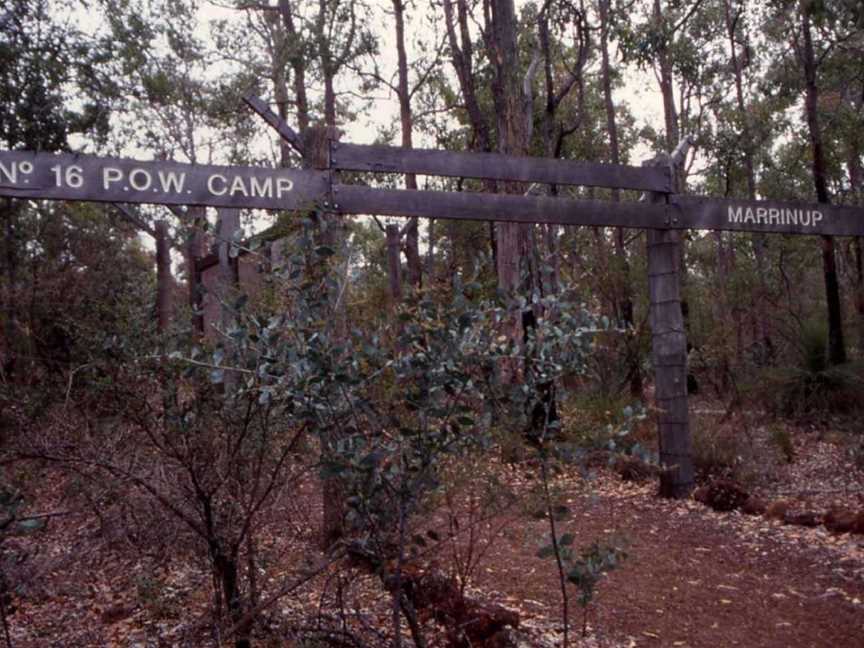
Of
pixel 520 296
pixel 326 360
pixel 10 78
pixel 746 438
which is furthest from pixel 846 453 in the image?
pixel 10 78

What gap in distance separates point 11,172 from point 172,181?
818 millimetres

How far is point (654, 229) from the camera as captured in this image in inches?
287

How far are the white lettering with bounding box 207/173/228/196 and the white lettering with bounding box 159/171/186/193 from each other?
0.14 meters

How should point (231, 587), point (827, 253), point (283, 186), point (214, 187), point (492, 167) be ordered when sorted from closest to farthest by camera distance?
1. point (231, 587)
2. point (214, 187)
3. point (283, 186)
4. point (492, 167)
5. point (827, 253)

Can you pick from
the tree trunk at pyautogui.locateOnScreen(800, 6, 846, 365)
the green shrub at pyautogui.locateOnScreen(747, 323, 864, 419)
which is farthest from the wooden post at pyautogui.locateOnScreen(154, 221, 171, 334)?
the tree trunk at pyautogui.locateOnScreen(800, 6, 846, 365)

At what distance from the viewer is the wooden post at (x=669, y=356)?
730 centimetres

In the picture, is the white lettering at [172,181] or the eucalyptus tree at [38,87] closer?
the white lettering at [172,181]

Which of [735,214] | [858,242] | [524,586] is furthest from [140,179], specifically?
[858,242]

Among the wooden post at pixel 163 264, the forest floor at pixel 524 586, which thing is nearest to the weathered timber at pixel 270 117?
the forest floor at pixel 524 586

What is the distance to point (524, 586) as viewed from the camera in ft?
17.4

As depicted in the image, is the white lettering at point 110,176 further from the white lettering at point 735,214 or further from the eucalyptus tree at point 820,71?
the eucalyptus tree at point 820,71

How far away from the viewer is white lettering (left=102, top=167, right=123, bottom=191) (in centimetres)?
509

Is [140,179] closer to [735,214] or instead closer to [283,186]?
[283,186]

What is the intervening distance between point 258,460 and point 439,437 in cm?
101
